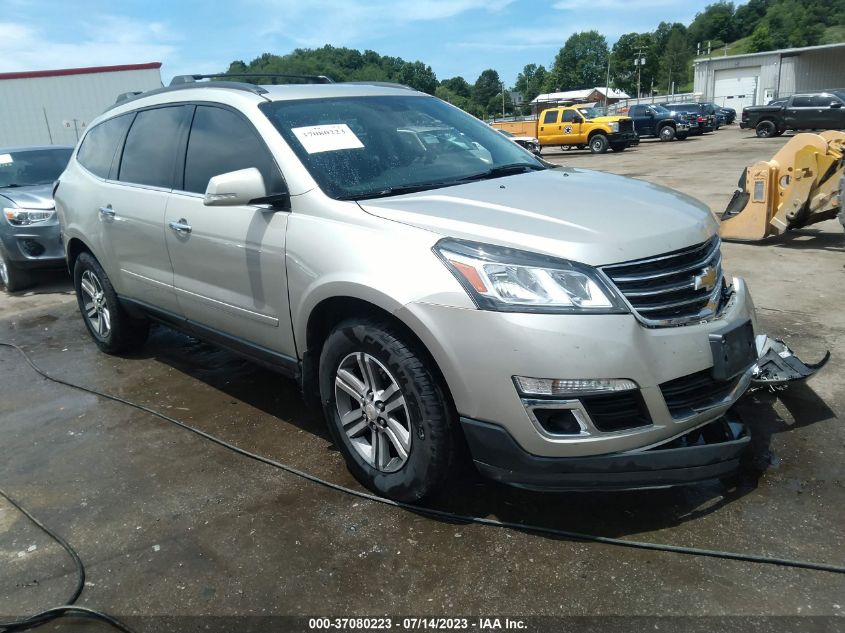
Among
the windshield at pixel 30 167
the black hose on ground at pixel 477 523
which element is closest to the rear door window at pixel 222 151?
the black hose on ground at pixel 477 523

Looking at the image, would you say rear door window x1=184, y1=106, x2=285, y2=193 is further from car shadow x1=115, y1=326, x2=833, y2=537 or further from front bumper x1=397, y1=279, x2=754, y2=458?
car shadow x1=115, y1=326, x2=833, y2=537

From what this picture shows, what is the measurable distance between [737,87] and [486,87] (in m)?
97.1

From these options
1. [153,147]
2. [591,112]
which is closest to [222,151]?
[153,147]

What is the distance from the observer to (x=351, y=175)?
131 inches

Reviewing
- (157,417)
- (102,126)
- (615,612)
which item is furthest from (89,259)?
(615,612)

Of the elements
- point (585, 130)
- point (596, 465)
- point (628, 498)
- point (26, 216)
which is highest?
point (26, 216)

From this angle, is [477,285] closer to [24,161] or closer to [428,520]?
[428,520]

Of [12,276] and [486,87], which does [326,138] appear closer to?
[12,276]

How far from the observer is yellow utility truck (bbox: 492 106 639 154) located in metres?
27.5

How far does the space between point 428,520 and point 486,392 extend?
0.76 metres

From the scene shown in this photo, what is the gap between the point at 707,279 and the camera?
280 cm

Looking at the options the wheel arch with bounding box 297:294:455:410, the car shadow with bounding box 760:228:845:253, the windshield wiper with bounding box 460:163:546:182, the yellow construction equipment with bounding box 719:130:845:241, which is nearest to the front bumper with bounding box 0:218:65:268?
the wheel arch with bounding box 297:294:455:410

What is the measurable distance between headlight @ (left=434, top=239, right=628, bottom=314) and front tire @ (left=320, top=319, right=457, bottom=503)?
409 millimetres

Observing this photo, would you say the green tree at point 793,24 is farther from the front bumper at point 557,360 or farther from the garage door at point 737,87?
the front bumper at point 557,360
